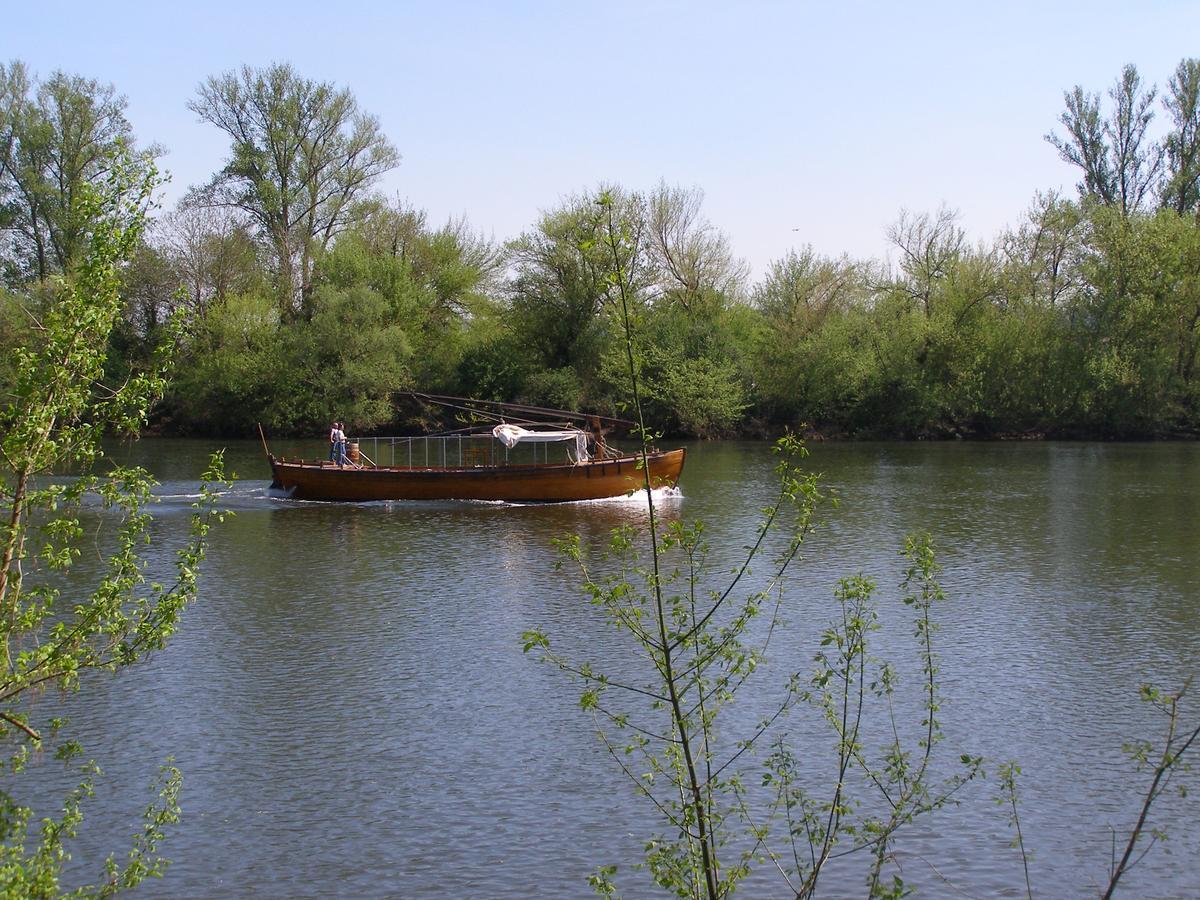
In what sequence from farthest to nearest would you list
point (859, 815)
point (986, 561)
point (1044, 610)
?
point (986, 561) < point (1044, 610) < point (859, 815)

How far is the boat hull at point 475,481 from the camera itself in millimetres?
38031

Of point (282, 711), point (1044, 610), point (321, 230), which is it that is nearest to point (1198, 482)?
point (1044, 610)

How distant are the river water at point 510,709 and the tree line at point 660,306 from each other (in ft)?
110

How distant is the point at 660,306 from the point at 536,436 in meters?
32.9

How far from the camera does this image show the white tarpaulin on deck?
3756cm

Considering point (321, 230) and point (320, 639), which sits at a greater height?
point (321, 230)

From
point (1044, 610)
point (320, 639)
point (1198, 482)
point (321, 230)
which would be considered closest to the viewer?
point (320, 639)

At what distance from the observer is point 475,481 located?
38438mm

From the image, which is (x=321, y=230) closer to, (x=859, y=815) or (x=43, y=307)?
(x=43, y=307)

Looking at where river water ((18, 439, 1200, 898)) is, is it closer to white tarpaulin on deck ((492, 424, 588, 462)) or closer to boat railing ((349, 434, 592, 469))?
white tarpaulin on deck ((492, 424, 588, 462))

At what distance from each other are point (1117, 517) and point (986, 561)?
28.2 feet

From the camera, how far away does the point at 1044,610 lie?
70.7 feet

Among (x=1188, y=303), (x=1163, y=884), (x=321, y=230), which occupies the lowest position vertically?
(x=1163, y=884)

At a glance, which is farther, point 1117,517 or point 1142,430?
point 1142,430
